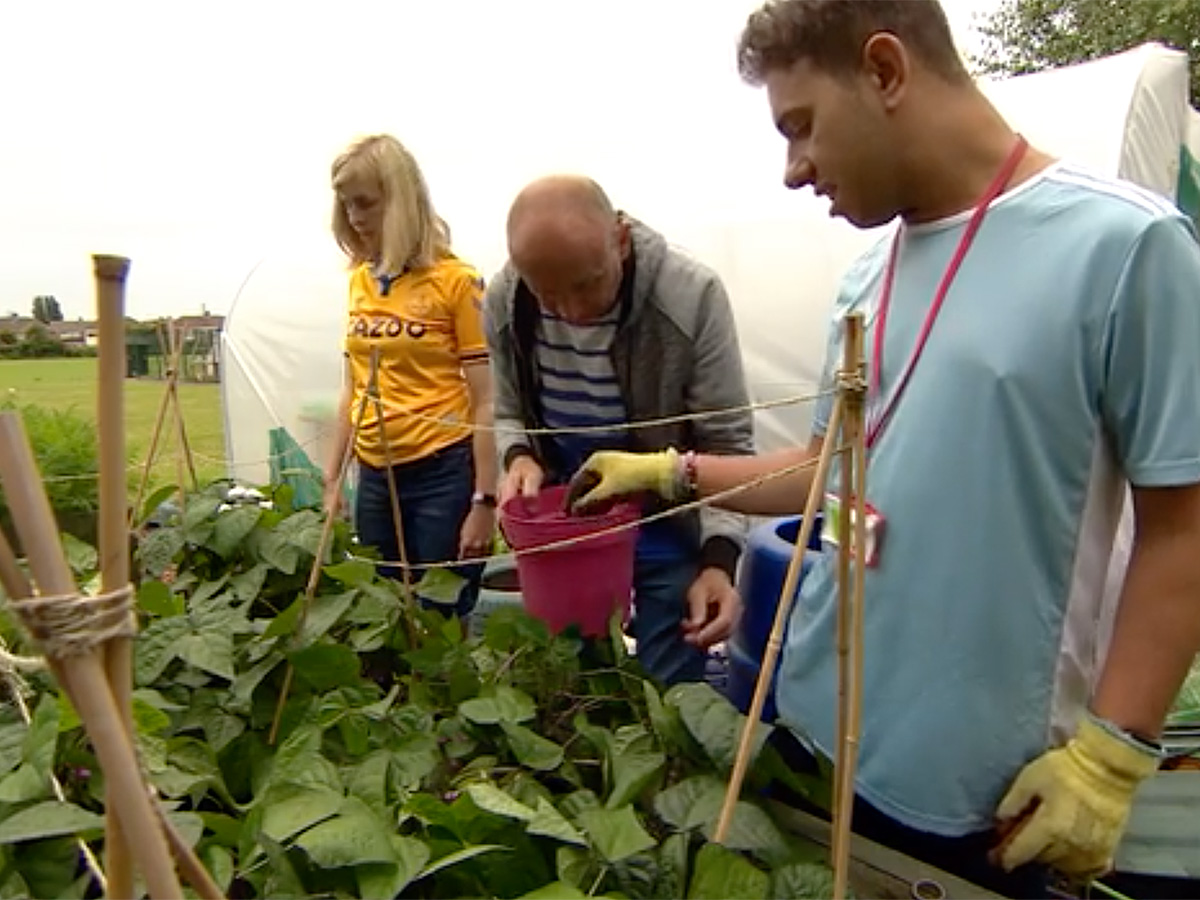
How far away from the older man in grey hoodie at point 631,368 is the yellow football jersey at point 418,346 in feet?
1.53

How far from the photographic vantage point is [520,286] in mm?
1705

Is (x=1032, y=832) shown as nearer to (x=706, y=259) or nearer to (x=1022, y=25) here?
(x=706, y=259)

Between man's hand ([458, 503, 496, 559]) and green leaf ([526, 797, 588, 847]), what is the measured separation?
1253 mm

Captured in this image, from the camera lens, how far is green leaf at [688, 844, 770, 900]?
0.92 metres

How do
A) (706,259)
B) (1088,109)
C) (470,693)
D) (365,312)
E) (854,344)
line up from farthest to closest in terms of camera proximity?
(706,259), (1088,109), (365,312), (470,693), (854,344)

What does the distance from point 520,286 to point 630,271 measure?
19 centimetres

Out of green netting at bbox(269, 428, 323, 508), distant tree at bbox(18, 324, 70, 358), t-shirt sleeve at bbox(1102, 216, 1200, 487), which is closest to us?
t-shirt sleeve at bbox(1102, 216, 1200, 487)

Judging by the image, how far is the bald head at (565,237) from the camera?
1.49 metres

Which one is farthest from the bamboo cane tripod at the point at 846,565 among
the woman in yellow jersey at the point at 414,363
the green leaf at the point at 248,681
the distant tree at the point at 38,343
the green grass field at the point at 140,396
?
the distant tree at the point at 38,343

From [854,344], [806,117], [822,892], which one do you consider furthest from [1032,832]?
[806,117]

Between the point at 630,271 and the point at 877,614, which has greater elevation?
the point at 630,271

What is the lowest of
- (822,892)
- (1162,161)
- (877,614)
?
(822,892)

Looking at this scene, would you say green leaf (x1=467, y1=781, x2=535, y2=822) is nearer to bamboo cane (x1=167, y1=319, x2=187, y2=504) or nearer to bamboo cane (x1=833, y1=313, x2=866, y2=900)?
bamboo cane (x1=833, y1=313, x2=866, y2=900)

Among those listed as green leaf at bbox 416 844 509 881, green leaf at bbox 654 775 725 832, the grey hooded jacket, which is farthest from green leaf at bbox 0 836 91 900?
the grey hooded jacket
